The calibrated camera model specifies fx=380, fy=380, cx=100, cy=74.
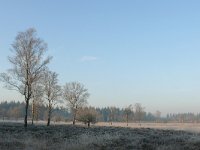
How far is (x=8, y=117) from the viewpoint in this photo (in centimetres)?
15050

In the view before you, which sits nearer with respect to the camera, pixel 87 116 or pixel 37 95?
pixel 37 95

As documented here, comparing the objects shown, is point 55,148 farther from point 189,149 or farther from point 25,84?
point 25,84

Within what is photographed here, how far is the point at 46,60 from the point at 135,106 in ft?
309

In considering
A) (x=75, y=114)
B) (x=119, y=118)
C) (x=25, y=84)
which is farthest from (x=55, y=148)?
(x=119, y=118)

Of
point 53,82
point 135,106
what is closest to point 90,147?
point 53,82

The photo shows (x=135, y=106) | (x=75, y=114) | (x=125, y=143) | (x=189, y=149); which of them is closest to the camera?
(x=189, y=149)

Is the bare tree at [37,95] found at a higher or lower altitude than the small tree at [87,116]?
higher

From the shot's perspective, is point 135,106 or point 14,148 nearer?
point 14,148

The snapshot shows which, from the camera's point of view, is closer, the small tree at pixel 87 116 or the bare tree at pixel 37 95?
the bare tree at pixel 37 95

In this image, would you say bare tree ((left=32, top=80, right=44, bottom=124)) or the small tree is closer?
bare tree ((left=32, top=80, right=44, bottom=124))

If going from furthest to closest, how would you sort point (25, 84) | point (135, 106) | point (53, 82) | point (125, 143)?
point (135, 106) < point (53, 82) < point (25, 84) < point (125, 143)

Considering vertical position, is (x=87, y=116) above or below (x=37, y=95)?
below

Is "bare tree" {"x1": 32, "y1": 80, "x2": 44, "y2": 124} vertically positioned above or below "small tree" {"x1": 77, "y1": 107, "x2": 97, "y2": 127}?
above

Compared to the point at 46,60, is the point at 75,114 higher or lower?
lower
